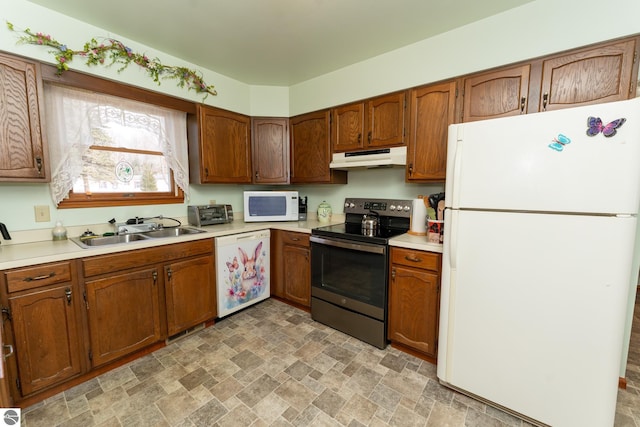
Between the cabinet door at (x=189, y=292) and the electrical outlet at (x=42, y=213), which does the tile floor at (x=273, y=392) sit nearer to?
the cabinet door at (x=189, y=292)

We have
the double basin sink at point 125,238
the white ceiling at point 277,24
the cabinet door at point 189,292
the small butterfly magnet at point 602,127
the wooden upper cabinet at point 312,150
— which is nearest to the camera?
the small butterfly magnet at point 602,127

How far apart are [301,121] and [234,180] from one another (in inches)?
39.4

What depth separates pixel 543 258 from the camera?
50.4 inches

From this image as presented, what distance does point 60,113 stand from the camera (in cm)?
188

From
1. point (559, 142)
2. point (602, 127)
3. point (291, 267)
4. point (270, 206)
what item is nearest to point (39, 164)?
point (270, 206)

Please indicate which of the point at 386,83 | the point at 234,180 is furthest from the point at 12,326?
the point at 386,83

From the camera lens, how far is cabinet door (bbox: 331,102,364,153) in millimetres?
2436

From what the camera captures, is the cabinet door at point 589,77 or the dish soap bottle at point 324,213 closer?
the cabinet door at point 589,77

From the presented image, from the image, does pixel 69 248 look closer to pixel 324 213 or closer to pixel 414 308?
pixel 324 213

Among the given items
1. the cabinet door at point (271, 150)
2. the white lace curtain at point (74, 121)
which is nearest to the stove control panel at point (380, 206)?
the cabinet door at point (271, 150)

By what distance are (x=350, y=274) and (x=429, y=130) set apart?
4.41 ft

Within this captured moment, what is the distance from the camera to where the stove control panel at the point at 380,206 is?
2443mm

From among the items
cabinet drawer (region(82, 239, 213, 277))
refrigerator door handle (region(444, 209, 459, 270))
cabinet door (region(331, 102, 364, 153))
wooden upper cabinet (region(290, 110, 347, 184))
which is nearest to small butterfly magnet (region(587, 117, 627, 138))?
refrigerator door handle (region(444, 209, 459, 270))

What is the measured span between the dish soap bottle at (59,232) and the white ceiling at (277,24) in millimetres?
1280
